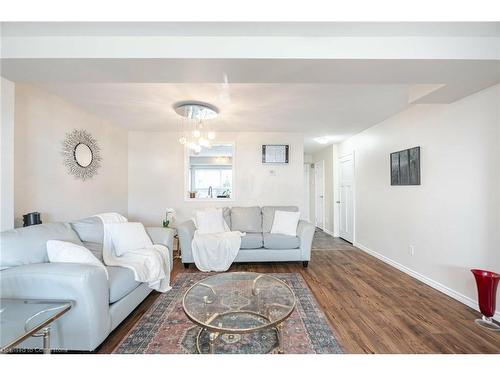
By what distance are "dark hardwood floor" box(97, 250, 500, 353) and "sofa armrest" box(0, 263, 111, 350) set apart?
21 cm

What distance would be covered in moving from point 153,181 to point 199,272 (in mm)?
Answer: 2173

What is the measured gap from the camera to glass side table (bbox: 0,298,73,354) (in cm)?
104

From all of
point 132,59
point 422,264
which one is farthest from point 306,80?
point 422,264

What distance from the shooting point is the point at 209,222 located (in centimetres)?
344

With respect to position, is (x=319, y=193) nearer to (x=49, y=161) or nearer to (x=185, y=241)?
(x=185, y=241)

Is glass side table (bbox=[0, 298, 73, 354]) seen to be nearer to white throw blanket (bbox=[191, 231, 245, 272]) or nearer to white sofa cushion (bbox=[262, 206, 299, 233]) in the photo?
white throw blanket (bbox=[191, 231, 245, 272])

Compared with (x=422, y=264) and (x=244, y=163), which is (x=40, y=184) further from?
(x=422, y=264)

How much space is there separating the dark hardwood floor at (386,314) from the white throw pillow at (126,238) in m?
0.56

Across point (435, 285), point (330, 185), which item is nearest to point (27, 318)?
point (435, 285)

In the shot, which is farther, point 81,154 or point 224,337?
point 81,154

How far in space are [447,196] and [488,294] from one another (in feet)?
3.35

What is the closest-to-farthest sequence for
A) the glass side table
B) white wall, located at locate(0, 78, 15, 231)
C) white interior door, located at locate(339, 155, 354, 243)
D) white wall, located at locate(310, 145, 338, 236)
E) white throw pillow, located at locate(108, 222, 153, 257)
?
the glass side table → white wall, located at locate(0, 78, 15, 231) → white throw pillow, located at locate(108, 222, 153, 257) → white interior door, located at locate(339, 155, 354, 243) → white wall, located at locate(310, 145, 338, 236)

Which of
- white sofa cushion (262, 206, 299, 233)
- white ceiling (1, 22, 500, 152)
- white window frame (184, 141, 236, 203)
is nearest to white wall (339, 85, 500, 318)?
white ceiling (1, 22, 500, 152)

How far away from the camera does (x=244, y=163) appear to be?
424cm
